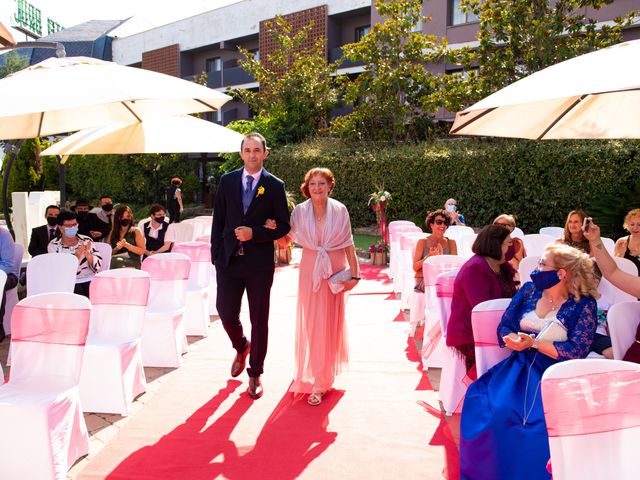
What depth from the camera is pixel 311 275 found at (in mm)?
4965

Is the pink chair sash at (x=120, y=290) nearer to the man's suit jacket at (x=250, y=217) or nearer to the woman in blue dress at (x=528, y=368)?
the man's suit jacket at (x=250, y=217)

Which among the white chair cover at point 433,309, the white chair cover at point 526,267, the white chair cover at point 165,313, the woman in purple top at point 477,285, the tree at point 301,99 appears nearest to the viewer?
the woman in purple top at point 477,285

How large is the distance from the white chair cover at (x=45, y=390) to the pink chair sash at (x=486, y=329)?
97.2 inches

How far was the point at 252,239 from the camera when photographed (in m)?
4.73

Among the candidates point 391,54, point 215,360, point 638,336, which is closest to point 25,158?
point 391,54

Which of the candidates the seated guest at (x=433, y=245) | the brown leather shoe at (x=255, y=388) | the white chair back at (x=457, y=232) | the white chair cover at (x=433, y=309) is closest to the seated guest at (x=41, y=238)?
the brown leather shoe at (x=255, y=388)

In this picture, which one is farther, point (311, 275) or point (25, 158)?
point (25, 158)

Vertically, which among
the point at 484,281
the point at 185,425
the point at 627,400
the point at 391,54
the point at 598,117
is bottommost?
the point at 185,425

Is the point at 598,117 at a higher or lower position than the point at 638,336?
higher

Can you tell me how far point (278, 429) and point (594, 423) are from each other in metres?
2.40

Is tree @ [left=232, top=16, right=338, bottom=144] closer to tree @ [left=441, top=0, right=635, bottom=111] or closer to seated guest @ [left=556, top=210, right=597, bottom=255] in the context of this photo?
tree @ [left=441, top=0, right=635, bottom=111]

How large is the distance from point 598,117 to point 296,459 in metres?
3.58

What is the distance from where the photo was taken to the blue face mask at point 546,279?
371cm

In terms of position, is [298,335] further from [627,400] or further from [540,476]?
[627,400]
